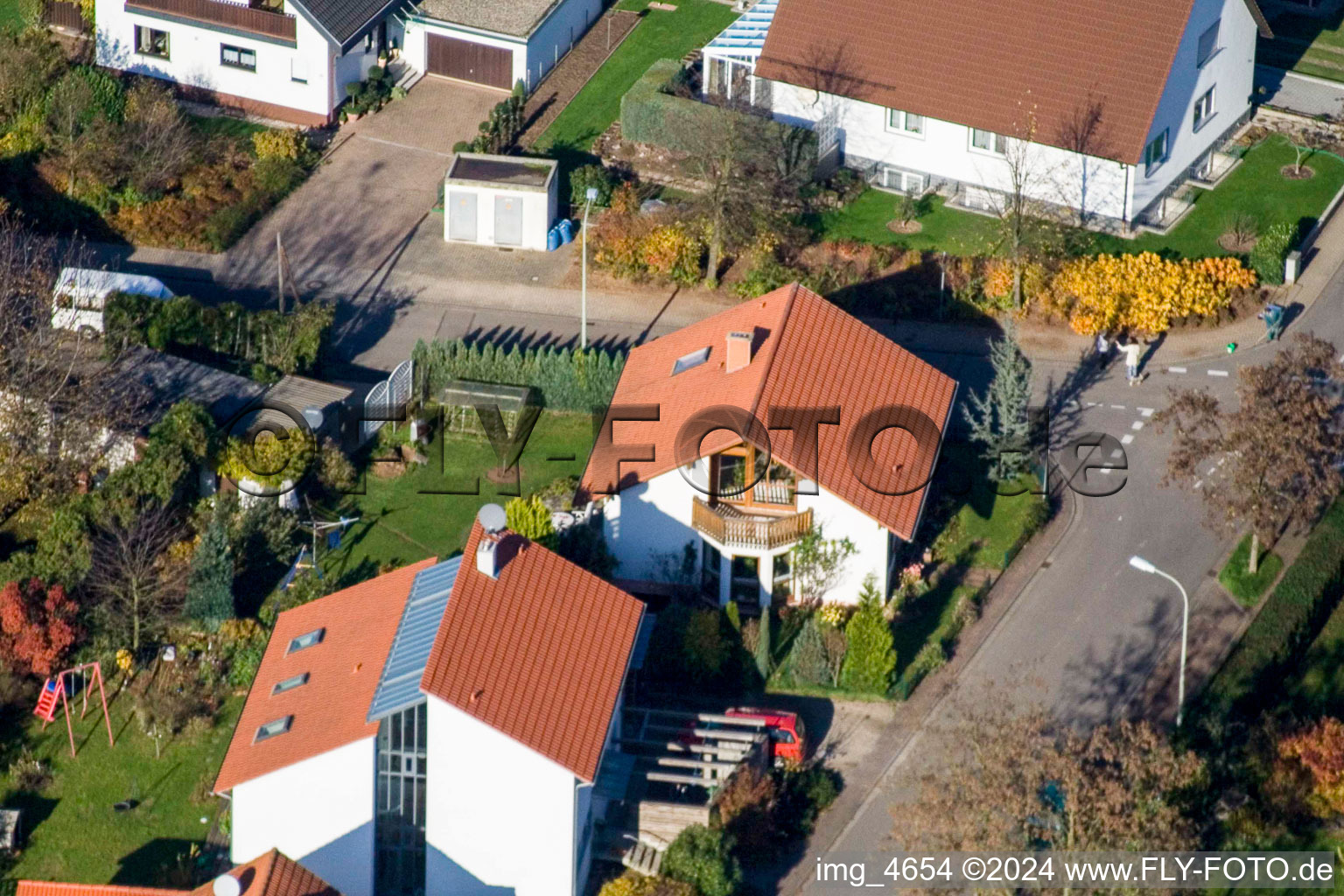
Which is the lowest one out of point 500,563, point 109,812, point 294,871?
point 109,812

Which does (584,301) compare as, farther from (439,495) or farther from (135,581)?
(135,581)

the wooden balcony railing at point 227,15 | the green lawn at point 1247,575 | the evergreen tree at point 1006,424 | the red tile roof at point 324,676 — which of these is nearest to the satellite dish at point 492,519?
the red tile roof at point 324,676

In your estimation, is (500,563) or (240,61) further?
A: (240,61)

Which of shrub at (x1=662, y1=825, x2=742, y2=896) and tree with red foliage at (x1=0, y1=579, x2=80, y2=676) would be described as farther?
tree with red foliage at (x1=0, y1=579, x2=80, y2=676)

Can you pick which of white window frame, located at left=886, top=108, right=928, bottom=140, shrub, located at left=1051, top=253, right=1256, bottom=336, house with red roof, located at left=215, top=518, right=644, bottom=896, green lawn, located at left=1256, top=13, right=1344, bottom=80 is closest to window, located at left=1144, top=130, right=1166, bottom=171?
shrub, located at left=1051, top=253, right=1256, bottom=336

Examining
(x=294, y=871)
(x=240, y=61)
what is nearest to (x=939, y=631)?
(x=294, y=871)

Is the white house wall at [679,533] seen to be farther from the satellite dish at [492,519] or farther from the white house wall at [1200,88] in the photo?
the white house wall at [1200,88]

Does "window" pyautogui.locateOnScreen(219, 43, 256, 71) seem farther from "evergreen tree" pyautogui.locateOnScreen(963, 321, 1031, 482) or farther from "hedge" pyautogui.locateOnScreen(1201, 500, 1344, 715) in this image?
"hedge" pyautogui.locateOnScreen(1201, 500, 1344, 715)

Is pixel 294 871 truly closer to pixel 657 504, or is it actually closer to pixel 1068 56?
pixel 657 504
